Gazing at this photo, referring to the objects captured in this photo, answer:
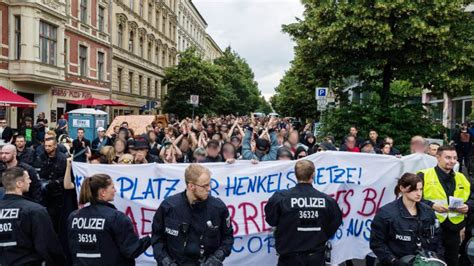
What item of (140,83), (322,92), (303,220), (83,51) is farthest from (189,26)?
(303,220)

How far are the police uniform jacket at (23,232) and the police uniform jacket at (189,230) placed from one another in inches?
39.2

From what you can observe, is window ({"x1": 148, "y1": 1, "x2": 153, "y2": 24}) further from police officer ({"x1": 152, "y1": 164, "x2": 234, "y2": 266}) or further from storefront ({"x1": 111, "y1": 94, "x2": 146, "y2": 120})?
police officer ({"x1": 152, "y1": 164, "x2": 234, "y2": 266})

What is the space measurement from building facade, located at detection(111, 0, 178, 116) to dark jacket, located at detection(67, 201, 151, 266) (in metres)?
35.0

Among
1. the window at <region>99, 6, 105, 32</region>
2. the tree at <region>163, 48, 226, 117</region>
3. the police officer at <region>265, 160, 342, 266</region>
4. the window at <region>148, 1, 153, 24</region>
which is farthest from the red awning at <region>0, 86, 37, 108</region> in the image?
the window at <region>148, 1, 153, 24</region>

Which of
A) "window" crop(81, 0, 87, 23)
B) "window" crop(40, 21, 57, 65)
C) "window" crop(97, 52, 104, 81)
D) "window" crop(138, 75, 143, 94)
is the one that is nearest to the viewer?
"window" crop(40, 21, 57, 65)

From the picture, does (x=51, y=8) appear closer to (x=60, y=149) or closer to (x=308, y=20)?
(x=308, y=20)

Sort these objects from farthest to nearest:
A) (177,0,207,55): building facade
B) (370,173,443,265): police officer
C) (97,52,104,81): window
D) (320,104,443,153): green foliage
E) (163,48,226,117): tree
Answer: (177,0,207,55): building facade → (163,48,226,117): tree → (97,52,104,81): window → (320,104,443,153): green foliage → (370,173,443,265): police officer

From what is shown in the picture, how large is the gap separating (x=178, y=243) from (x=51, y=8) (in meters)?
24.9

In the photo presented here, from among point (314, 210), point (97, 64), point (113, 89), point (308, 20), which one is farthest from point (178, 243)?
point (113, 89)

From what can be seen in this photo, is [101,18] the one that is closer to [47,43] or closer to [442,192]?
[47,43]

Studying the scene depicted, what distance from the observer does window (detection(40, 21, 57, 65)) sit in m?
25.3

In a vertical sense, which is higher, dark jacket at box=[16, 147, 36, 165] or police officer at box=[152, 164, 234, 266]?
dark jacket at box=[16, 147, 36, 165]

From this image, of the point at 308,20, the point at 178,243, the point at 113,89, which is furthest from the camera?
the point at 113,89

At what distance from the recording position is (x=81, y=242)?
398cm
